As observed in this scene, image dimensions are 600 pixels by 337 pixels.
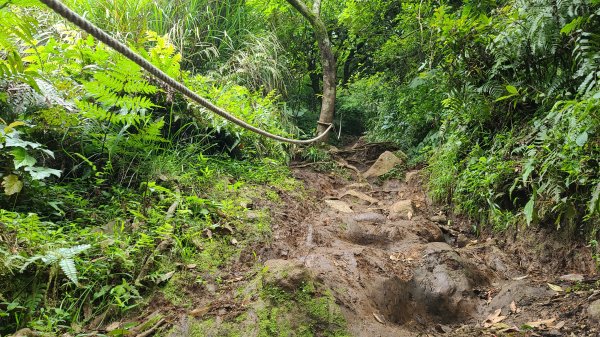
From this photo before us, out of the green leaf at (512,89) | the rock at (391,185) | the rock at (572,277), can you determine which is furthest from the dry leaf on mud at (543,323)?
the rock at (391,185)

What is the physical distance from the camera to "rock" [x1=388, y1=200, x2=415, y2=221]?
11.6 feet

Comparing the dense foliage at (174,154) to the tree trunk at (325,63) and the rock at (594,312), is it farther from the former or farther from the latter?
the tree trunk at (325,63)

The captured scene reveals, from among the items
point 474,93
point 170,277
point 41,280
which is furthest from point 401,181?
point 41,280

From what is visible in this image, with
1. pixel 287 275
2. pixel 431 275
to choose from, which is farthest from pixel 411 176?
pixel 287 275

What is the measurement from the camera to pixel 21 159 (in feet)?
6.64

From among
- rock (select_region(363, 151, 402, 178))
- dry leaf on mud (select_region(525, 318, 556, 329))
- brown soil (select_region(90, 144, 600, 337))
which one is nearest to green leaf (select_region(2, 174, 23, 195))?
brown soil (select_region(90, 144, 600, 337))

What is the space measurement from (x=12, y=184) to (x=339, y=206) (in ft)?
8.59

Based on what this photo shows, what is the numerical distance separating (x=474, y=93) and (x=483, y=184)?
3.07 ft

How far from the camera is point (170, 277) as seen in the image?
73.7 inches

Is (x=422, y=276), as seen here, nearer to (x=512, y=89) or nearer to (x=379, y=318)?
(x=379, y=318)

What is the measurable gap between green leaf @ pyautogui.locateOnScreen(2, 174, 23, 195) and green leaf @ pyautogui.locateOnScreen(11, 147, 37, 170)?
0.06m

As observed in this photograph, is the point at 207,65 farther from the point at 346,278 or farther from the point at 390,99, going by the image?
the point at 346,278

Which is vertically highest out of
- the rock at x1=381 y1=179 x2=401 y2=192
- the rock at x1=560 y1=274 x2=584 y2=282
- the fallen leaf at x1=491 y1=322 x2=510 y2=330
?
the rock at x1=560 y1=274 x2=584 y2=282

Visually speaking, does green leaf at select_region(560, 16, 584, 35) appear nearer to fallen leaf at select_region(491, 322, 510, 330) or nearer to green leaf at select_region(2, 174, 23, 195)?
fallen leaf at select_region(491, 322, 510, 330)
